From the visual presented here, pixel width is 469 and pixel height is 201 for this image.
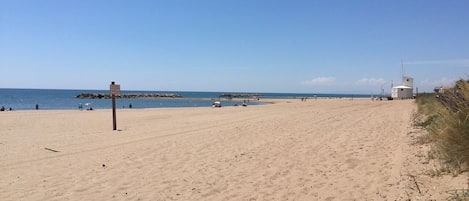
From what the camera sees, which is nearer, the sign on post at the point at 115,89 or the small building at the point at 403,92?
the sign on post at the point at 115,89

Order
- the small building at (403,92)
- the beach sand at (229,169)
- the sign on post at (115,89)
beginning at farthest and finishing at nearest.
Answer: the small building at (403,92) → the sign on post at (115,89) → the beach sand at (229,169)

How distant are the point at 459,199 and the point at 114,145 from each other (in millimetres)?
8788

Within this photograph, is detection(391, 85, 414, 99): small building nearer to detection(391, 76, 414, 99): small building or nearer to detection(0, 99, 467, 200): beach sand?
detection(391, 76, 414, 99): small building

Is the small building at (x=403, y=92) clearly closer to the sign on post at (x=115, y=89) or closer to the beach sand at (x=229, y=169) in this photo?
the sign on post at (x=115, y=89)

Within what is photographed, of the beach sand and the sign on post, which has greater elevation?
the sign on post

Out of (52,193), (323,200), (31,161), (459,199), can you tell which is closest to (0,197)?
(52,193)

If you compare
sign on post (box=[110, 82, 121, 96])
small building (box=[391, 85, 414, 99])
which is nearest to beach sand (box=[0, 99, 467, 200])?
sign on post (box=[110, 82, 121, 96])

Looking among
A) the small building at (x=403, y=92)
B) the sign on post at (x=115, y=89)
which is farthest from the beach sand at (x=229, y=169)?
the small building at (x=403, y=92)

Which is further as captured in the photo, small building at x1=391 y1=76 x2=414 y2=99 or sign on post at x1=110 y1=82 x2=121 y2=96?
small building at x1=391 y1=76 x2=414 y2=99

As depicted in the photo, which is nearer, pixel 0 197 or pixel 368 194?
pixel 368 194

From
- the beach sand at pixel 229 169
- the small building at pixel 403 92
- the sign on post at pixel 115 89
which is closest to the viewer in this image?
the beach sand at pixel 229 169

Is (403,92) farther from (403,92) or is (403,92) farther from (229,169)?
(229,169)

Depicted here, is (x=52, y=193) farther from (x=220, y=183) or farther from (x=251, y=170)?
(x=251, y=170)

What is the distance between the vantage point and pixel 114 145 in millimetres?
11234
